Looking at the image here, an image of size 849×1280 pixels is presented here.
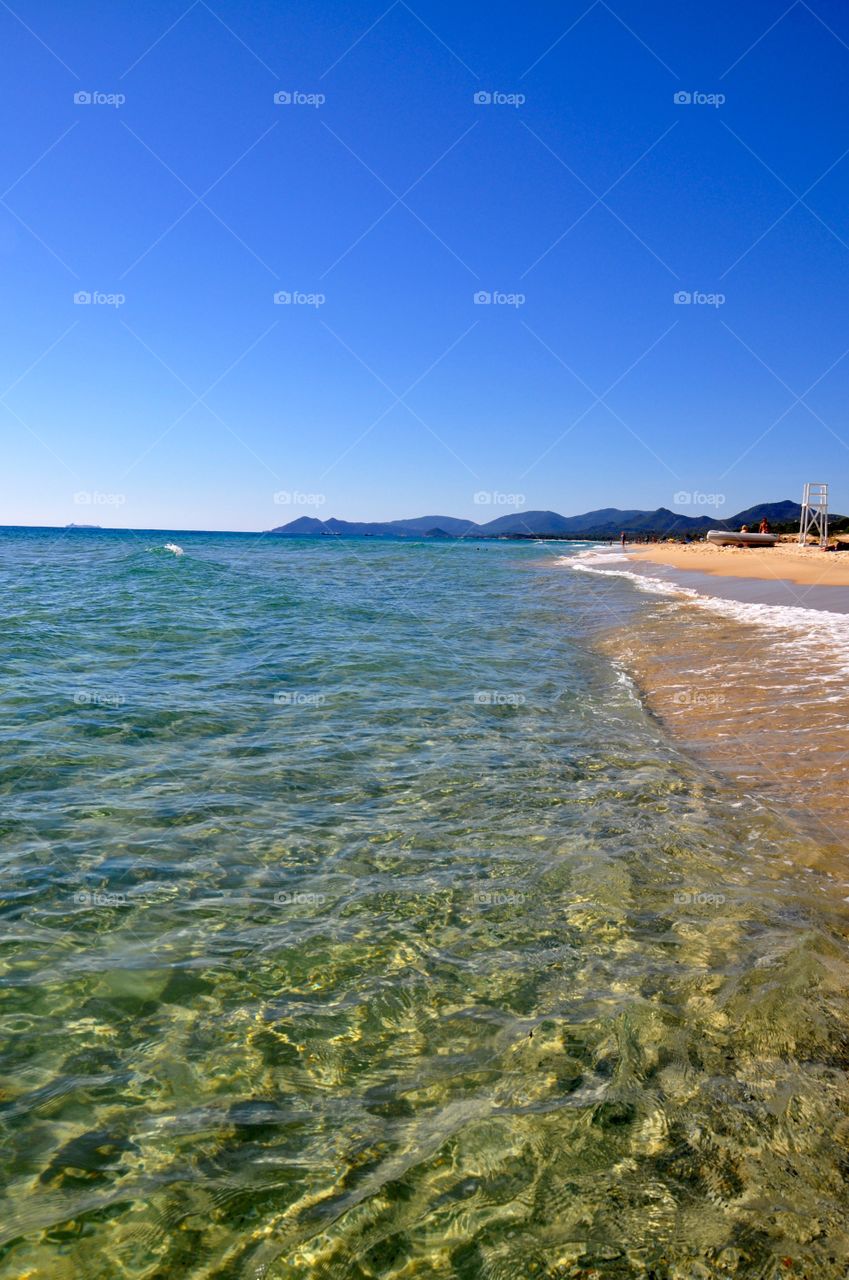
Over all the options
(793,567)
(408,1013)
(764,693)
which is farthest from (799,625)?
(793,567)

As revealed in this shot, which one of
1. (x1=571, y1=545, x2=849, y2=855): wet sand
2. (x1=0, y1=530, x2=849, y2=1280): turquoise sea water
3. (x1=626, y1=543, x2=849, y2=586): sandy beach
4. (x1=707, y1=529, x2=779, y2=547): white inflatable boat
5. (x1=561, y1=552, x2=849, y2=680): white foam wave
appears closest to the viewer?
(x1=0, y1=530, x2=849, y2=1280): turquoise sea water

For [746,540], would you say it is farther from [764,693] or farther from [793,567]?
[764,693]

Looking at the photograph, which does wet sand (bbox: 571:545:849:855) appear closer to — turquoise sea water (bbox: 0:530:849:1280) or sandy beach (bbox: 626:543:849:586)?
turquoise sea water (bbox: 0:530:849:1280)

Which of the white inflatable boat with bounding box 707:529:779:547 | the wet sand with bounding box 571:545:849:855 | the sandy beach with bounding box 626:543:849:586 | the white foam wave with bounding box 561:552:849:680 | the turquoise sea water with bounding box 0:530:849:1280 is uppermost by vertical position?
the white inflatable boat with bounding box 707:529:779:547

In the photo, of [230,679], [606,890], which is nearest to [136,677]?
[230,679]

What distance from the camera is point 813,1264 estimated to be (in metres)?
2.34

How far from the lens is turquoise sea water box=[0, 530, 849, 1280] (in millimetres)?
2541

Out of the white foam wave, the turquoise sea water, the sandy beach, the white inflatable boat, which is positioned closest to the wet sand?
the white foam wave

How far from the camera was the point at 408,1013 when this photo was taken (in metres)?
3.76

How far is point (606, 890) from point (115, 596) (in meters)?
20.2

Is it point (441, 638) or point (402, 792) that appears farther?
point (441, 638)

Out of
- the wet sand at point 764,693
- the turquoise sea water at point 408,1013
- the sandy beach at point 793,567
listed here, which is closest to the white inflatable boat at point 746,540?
the sandy beach at point 793,567

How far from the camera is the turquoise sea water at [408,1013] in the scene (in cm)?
254

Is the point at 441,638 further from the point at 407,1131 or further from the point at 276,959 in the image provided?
the point at 407,1131
